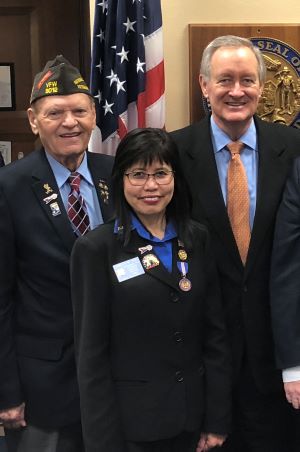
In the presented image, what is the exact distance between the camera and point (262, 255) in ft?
5.97

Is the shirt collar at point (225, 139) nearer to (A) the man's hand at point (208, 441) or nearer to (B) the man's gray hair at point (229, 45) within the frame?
(B) the man's gray hair at point (229, 45)

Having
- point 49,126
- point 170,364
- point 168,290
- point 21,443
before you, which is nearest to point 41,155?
point 49,126

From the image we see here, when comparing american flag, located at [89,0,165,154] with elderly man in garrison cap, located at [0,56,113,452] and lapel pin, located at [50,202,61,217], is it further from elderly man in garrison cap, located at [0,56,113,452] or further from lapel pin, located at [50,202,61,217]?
lapel pin, located at [50,202,61,217]

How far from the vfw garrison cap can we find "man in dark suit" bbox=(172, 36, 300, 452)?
1.34ft

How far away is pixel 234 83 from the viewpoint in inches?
71.5

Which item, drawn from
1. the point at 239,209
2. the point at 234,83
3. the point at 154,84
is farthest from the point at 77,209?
the point at 154,84

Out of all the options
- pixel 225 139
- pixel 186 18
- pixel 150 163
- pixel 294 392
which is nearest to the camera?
pixel 150 163

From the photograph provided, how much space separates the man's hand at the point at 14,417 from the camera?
1.70 metres

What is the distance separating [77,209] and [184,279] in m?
0.38

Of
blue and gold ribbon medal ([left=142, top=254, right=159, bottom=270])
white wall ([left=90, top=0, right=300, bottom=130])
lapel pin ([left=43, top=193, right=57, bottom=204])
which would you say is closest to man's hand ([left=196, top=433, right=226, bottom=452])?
blue and gold ribbon medal ([left=142, top=254, right=159, bottom=270])

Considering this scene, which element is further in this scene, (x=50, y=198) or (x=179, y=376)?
(x=50, y=198)

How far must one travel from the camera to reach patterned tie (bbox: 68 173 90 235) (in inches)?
66.4

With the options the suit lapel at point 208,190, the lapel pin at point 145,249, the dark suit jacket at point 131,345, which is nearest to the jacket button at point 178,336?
the dark suit jacket at point 131,345

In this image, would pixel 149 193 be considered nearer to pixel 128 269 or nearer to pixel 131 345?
pixel 128 269
